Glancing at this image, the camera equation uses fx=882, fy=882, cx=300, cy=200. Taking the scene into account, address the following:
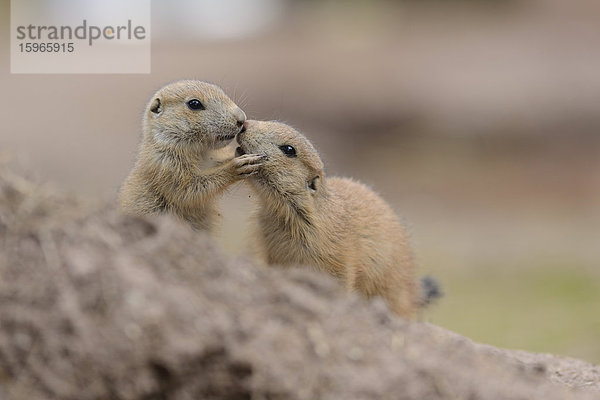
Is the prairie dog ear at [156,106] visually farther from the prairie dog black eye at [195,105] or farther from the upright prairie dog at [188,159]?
the prairie dog black eye at [195,105]

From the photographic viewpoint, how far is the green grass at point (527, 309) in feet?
43.1

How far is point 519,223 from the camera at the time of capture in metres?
23.2

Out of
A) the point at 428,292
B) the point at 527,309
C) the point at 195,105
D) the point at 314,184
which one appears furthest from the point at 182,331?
the point at 527,309

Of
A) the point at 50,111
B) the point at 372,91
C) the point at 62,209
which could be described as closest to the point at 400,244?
the point at 62,209

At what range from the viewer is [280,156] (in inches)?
298

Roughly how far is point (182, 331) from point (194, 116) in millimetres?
3851

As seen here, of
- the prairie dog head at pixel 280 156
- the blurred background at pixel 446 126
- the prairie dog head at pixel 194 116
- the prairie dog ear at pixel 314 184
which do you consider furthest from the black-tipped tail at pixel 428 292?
the blurred background at pixel 446 126

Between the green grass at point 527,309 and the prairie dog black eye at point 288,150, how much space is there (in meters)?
5.22

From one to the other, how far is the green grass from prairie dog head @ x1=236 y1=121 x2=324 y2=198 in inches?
200

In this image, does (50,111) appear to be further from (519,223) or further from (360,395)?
(360,395)

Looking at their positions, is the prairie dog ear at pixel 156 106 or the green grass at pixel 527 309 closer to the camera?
the prairie dog ear at pixel 156 106

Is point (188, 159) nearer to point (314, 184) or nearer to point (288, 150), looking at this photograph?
point (288, 150)

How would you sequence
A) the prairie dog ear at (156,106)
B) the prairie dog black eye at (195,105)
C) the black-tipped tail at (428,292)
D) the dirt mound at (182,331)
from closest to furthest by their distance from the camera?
the dirt mound at (182,331) → the prairie dog black eye at (195,105) → the prairie dog ear at (156,106) → the black-tipped tail at (428,292)

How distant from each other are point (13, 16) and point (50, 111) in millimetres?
11618
